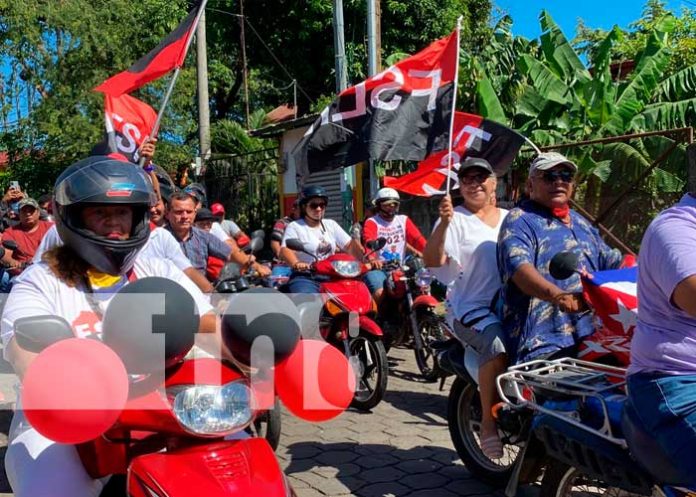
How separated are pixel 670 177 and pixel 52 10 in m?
16.8

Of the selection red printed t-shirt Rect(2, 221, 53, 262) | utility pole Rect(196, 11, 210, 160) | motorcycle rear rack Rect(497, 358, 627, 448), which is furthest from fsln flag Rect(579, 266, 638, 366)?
utility pole Rect(196, 11, 210, 160)

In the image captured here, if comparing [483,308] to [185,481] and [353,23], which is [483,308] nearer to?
Answer: [185,481]

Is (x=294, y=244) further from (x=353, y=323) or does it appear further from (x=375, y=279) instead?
(x=375, y=279)

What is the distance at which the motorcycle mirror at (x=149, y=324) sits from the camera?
1.83 m

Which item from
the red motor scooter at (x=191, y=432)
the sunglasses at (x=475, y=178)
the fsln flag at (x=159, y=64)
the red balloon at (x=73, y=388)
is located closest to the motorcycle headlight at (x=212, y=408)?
the red motor scooter at (x=191, y=432)

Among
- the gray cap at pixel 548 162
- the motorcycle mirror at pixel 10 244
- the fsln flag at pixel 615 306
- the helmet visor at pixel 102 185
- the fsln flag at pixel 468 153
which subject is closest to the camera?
the helmet visor at pixel 102 185

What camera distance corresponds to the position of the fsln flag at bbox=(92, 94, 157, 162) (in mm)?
7055

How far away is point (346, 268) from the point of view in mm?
6461

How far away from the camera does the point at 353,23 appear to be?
1850 centimetres

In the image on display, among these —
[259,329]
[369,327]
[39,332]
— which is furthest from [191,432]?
[369,327]

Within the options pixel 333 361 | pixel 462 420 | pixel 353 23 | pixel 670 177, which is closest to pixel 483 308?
pixel 462 420

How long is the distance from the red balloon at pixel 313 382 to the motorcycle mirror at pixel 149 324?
33 centimetres

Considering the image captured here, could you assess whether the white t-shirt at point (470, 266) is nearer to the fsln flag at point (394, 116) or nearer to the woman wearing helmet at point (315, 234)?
the fsln flag at point (394, 116)

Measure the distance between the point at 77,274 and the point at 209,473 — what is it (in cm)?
102
